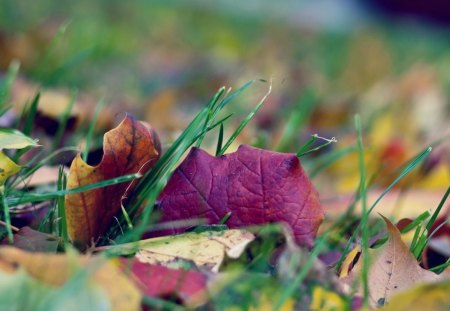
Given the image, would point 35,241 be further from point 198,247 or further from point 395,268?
point 395,268

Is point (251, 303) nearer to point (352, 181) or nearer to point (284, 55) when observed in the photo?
point (352, 181)

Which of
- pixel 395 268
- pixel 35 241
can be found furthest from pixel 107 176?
pixel 395 268

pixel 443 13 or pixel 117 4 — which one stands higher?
pixel 443 13

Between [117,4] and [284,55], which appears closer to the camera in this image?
[284,55]

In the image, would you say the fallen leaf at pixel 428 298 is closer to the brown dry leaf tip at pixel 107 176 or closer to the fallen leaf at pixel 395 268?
the fallen leaf at pixel 395 268

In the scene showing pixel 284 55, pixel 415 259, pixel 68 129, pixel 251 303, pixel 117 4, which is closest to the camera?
pixel 251 303

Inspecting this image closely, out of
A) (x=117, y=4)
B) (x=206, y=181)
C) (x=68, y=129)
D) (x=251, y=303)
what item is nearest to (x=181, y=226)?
(x=206, y=181)
